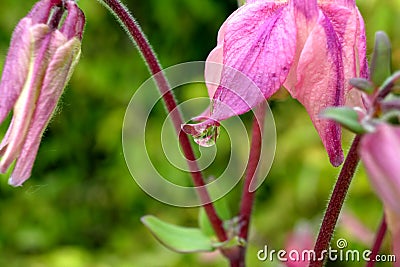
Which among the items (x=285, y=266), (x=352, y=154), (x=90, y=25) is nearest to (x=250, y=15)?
(x=352, y=154)

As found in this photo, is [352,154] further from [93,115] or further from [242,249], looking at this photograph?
[93,115]

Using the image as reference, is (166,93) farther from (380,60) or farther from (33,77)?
(380,60)

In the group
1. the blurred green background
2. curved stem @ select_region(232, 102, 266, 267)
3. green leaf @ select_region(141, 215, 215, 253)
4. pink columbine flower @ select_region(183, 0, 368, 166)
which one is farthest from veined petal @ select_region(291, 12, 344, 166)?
the blurred green background

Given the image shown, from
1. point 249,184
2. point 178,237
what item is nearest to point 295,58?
point 249,184

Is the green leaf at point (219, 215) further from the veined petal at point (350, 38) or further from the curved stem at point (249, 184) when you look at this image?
the veined petal at point (350, 38)

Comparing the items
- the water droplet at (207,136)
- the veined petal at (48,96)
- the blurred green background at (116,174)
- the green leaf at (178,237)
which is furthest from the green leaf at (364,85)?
the blurred green background at (116,174)
